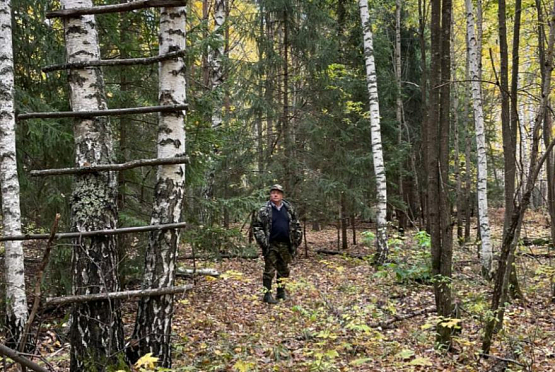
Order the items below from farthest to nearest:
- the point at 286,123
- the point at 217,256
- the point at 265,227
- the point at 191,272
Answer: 1. the point at 286,123
2. the point at 191,272
3. the point at 217,256
4. the point at 265,227

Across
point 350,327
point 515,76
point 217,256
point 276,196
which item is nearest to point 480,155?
point 515,76

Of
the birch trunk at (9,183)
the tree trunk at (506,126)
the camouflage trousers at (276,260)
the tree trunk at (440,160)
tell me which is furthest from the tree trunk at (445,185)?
the birch trunk at (9,183)

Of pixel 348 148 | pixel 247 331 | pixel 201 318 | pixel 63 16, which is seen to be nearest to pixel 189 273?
pixel 201 318

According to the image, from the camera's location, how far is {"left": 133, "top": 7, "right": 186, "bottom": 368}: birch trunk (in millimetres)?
4124

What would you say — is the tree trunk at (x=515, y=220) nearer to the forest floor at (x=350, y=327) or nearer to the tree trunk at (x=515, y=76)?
the forest floor at (x=350, y=327)

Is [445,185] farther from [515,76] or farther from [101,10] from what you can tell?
[101,10]

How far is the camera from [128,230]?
3652 millimetres

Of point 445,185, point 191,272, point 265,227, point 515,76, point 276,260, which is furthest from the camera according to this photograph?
point 191,272

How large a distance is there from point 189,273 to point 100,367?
18.0 ft

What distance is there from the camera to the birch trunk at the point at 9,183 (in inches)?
218

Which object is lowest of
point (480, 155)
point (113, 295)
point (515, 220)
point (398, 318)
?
point (398, 318)

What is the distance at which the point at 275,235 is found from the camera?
7.74 m

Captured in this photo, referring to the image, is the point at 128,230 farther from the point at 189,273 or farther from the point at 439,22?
the point at 189,273

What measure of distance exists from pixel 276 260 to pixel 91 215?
4501 mm
